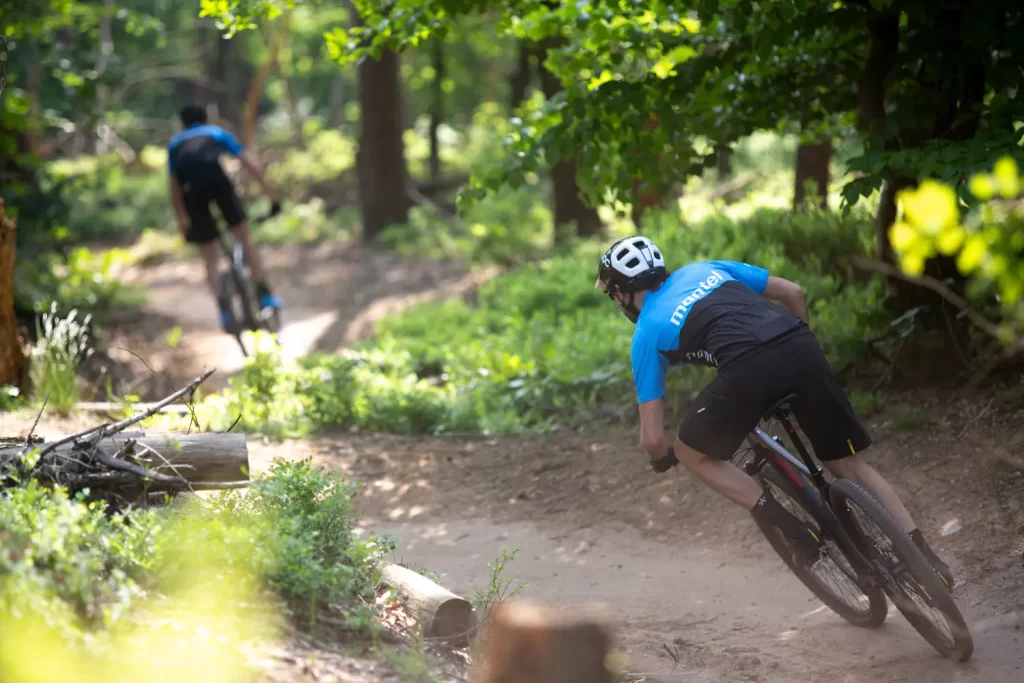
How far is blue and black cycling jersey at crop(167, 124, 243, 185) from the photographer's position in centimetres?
1026

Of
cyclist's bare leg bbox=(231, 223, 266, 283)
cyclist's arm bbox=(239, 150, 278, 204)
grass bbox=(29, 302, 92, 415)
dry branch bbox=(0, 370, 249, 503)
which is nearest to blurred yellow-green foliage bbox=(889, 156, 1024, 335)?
dry branch bbox=(0, 370, 249, 503)

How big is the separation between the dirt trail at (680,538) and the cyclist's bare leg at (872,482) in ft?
2.12

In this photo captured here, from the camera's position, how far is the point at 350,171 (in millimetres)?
26422

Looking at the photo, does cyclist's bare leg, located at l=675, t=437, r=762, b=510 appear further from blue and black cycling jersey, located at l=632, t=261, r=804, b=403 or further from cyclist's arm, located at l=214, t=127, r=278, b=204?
cyclist's arm, located at l=214, t=127, r=278, b=204

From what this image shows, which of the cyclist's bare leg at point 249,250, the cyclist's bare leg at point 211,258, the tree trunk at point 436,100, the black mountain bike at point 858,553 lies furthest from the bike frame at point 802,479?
the tree trunk at point 436,100

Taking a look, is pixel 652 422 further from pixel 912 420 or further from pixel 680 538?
pixel 912 420

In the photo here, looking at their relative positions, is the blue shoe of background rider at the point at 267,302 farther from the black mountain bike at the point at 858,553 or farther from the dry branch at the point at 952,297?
the dry branch at the point at 952,297

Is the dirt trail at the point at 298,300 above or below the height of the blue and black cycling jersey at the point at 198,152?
below

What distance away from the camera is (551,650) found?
331 cm

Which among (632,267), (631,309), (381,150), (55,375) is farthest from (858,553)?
(381,150)

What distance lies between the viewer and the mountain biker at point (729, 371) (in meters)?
4.62

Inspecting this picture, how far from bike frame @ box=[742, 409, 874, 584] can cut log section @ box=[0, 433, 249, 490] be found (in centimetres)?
236

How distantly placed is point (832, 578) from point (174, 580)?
3.06 meters

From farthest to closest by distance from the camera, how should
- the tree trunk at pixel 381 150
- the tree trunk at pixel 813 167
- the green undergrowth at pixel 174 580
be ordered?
1. the tree trunk at pixel 381 150
2. the tree trunk at pixel 813 167
3. the green undergrowth at pixel 174 580
